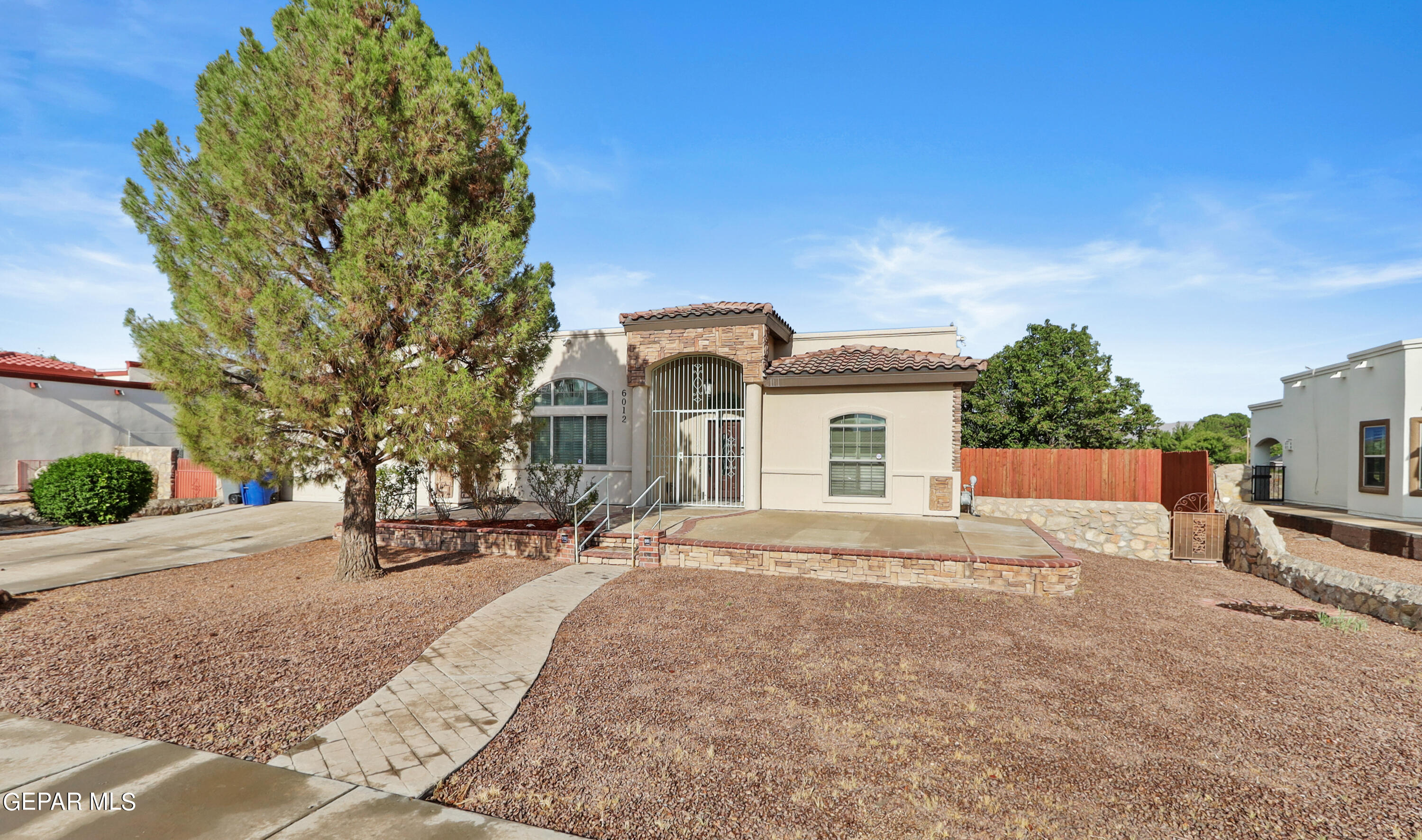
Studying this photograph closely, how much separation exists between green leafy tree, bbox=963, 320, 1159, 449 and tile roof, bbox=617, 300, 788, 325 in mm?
12721

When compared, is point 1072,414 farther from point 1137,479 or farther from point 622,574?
point 622,574

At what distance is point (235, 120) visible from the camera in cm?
745

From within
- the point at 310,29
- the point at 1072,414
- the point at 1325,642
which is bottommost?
the point at 1325,642

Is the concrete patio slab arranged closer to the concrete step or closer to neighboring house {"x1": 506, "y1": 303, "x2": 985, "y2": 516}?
neighboring house {"x1": 506, "y1": 303, "x2": 985, "y2": 516}

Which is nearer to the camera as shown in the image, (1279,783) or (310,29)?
(1279,783)

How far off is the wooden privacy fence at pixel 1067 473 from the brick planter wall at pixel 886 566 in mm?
6105

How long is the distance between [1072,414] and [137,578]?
24292mm

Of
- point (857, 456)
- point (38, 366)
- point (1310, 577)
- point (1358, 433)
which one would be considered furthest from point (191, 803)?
point (38, 366)

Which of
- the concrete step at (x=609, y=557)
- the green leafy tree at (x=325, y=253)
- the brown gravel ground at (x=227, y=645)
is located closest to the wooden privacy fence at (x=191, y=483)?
the brown gravel ground at (x=227, y=645)

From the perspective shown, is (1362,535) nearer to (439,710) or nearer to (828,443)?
(828,443)

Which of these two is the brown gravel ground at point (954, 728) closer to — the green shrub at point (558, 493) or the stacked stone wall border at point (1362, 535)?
the green shrub at point (558, 493)

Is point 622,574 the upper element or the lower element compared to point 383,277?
lower

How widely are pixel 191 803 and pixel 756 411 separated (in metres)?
10.1

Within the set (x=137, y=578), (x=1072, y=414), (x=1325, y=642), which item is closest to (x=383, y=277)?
(x=137, y=578)
